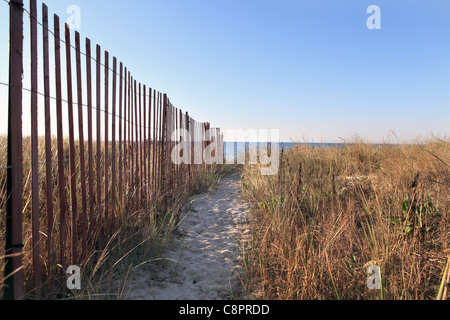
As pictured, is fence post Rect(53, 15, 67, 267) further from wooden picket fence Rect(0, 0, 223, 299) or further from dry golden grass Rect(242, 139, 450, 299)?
dry golden grass Rect(242, 139, 450, 299)

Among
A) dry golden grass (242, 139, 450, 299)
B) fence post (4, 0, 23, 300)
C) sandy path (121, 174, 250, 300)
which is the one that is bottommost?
sandy path (121, 174, 250, 300)

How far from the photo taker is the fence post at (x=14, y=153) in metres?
1.61

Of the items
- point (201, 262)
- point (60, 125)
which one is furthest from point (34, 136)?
point (201, 262)

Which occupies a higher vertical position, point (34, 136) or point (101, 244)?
point (34, 136)

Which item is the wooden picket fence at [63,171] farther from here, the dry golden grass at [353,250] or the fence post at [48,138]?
the dry golden grass at [353,250]

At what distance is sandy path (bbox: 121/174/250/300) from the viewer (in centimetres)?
224

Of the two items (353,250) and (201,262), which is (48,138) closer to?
(201,262)

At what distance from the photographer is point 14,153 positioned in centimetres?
164

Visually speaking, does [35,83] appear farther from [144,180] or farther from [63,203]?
[144,180]

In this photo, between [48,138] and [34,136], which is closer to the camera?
[34,136]

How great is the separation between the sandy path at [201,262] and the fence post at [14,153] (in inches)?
31.8

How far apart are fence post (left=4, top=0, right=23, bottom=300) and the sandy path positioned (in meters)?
0.81

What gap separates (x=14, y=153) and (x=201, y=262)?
1855mm

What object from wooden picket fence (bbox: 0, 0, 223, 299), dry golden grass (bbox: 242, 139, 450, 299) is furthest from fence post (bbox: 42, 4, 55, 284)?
dry golden grass (bbox: 242, 139, 450, 299)
